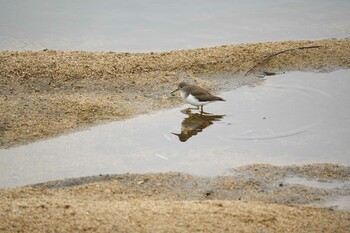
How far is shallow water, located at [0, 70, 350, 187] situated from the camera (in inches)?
A: 291

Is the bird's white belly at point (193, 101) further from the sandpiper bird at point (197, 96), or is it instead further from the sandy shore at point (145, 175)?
the sandy shore at point (145, 175)

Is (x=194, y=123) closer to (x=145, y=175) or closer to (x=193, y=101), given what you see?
(x=193, y=101)

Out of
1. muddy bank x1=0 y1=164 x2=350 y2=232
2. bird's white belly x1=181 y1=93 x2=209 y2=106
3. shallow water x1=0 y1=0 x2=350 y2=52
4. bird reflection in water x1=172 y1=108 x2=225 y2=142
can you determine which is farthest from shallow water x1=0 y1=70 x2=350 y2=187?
shallow water x1=0 y1=0 x2=350 y2=52

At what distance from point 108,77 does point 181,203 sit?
4.37m

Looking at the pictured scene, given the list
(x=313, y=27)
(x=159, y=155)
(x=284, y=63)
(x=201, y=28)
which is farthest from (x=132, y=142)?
(x=313, y=27)

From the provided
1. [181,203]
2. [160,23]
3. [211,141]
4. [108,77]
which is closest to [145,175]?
[181,203]

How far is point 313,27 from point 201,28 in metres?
2.33

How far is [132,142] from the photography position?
8.05m

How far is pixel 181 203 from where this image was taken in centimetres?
598

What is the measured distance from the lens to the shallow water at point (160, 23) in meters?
12.5

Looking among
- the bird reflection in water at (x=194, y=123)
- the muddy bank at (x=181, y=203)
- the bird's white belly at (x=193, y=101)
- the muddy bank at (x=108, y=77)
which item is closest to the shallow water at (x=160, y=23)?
the muddy bank at (x=108, y=77)

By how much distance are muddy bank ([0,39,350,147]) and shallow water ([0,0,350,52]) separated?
121 centimetres

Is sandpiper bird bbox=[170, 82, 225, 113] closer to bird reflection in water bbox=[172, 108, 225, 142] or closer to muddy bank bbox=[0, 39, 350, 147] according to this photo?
bird reflection in water bbox=[172, 108, 225, 142]

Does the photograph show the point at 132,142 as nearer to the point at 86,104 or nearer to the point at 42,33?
the point at 86,104
